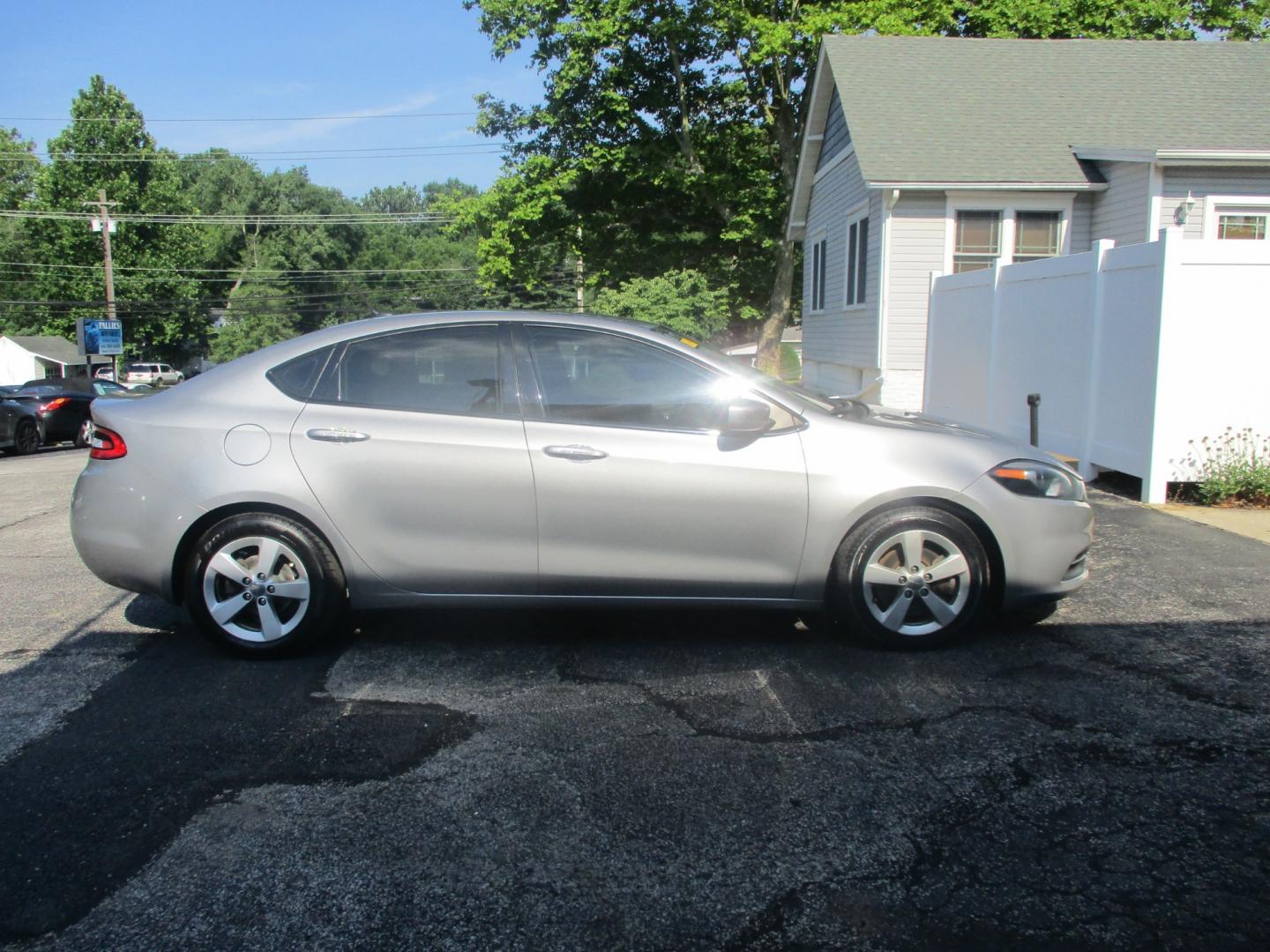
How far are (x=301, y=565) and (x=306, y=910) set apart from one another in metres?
2.19

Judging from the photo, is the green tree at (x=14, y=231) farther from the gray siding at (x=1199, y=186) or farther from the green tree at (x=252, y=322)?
the gray siding at (x=1199, y=186)

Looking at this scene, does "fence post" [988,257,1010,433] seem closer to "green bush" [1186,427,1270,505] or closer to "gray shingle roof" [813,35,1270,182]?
"green bush" [1186,427,1270,505]

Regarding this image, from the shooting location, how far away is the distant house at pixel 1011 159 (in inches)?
590

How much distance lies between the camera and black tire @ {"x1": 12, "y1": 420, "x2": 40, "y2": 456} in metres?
19.9

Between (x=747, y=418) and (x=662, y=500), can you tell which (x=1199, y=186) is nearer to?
(x=747, y=418)

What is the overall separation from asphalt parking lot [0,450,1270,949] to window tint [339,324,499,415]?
1.24 metres

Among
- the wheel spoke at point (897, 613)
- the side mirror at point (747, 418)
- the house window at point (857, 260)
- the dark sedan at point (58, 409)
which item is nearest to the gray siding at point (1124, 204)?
the house window at point (857, 260)

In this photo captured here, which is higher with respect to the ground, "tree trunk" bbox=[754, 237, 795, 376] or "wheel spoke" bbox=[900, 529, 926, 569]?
"tree trunk" bbox=[754, 237, 795, 376]

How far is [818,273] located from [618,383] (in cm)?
1878

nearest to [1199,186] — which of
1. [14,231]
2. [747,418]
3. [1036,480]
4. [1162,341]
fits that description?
[1162,341]

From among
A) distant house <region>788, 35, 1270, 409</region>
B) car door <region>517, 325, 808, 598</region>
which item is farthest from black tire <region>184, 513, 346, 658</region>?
distant house <region>788, 35, 1270, 409</region>

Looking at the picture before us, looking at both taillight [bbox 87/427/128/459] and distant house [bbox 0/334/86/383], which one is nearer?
taillight [bbox 87/427/128/459]

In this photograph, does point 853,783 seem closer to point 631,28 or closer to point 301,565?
point 301,565

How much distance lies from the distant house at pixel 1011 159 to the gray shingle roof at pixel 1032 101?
40 millimetres
